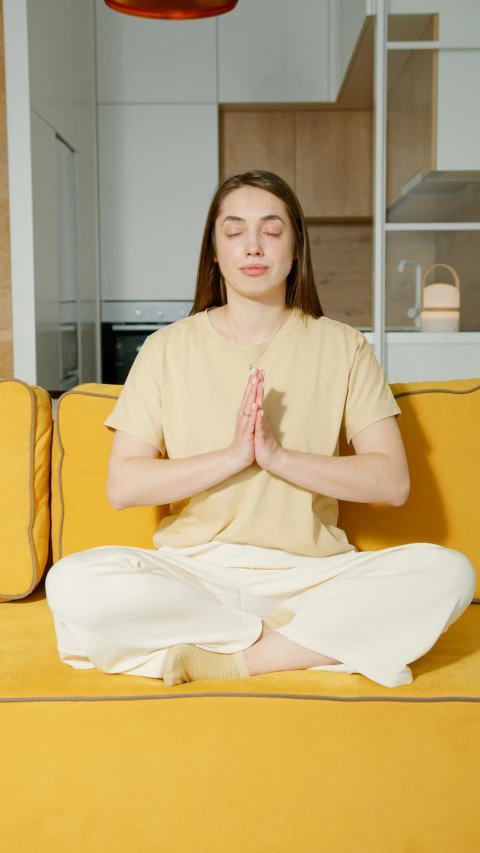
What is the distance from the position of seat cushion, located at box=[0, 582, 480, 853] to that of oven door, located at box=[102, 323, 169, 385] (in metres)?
4.02

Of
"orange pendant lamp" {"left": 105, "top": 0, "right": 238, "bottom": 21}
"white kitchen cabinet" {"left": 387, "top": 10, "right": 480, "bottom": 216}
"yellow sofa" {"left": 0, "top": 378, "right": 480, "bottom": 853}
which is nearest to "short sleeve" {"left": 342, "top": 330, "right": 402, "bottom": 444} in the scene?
"yellow sofa" {"left": 0, "top": 378, "right": 480, "bottom": 853}

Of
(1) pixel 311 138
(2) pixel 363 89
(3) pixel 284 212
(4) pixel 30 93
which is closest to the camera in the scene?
(3) pixel 284 212

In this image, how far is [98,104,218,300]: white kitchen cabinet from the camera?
5.17 m

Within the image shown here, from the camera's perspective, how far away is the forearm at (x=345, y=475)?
1688 mm

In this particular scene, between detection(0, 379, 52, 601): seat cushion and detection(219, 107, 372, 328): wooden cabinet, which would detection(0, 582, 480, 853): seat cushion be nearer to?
detection(0, 379, 52, 601): seat cushion

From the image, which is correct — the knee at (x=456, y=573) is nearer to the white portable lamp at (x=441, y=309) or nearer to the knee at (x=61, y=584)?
the knee at (x=61, y=584)

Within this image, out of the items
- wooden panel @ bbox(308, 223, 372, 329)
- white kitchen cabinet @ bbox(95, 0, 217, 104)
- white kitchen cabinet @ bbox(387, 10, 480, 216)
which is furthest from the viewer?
wooden panel @ bbox(308, 223, 372, 329)

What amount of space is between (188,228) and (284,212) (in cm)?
348

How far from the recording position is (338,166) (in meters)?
5.45

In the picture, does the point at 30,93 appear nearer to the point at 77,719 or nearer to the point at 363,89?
the point at 363,89

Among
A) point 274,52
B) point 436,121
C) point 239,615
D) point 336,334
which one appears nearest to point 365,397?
point 336,334

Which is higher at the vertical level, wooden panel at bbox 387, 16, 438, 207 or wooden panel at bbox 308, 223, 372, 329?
wooden panel at bbox 387, 16, 438, 207

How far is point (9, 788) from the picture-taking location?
1400 mm

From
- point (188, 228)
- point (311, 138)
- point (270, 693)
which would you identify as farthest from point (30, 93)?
point (270, 693)
